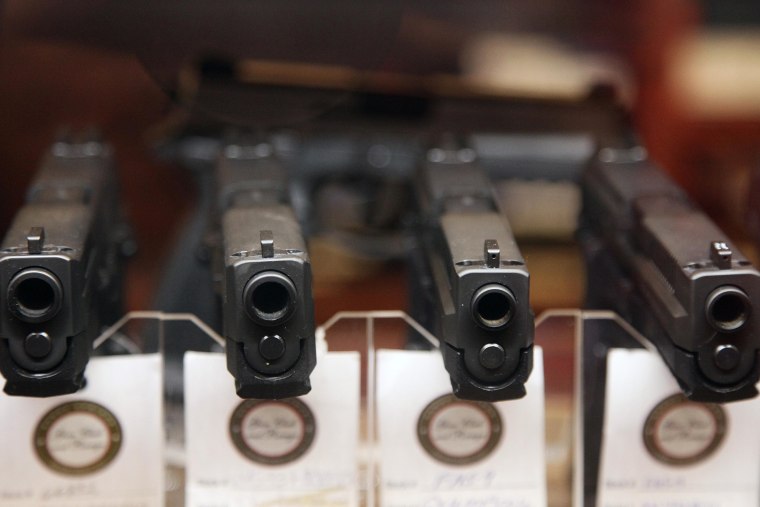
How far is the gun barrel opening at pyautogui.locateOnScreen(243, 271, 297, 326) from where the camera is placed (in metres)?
0.58

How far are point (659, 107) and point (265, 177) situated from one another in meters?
0.49

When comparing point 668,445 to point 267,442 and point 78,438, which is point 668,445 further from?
point 78,438

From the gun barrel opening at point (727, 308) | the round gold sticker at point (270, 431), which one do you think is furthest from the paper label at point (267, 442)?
the gun barrel opening at point (727, 308)

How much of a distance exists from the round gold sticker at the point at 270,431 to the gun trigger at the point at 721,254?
26 cm

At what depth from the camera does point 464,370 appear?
1.97 feet

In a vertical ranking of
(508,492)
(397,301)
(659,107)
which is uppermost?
(659,107)

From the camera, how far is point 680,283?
0.61m

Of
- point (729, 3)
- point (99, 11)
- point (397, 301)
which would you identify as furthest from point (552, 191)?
A: point (99, 11)

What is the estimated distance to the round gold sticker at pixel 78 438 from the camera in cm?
65

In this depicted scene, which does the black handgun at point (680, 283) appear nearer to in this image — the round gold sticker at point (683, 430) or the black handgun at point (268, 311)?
the round gold sticker at point (683, 430)

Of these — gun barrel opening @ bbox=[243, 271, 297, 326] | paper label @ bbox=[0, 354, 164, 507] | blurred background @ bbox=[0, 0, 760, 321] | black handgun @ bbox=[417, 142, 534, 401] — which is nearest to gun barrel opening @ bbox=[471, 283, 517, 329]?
black handgun @ bbox=[417, 142, 534, 401]

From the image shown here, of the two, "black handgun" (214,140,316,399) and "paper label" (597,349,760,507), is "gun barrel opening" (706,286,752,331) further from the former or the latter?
"black handgun" (214,140,316,399)

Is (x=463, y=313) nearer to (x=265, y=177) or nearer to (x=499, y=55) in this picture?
(x=265, y=177)

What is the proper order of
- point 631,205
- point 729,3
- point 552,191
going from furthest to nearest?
point 729,3 < point 552,191 < point 631,205
